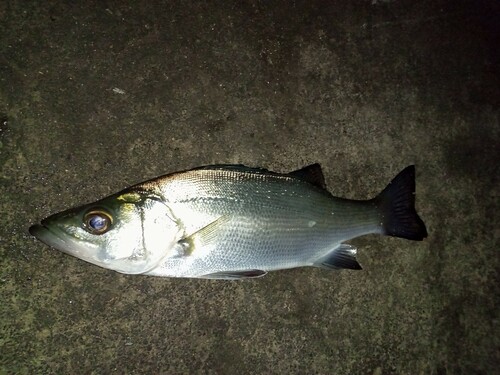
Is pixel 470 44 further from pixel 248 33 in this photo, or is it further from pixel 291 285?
pixel 291 285

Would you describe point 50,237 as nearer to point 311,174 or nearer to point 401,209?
point 311,174

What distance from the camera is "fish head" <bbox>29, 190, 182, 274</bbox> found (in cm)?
197

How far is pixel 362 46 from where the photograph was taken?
306 cm

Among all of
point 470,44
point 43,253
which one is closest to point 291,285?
point 43,253

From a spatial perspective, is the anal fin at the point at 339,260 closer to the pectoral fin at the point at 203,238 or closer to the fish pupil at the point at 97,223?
the pectoral fin at the point at 203,238

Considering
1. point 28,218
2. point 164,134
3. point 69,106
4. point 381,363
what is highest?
point 69,106

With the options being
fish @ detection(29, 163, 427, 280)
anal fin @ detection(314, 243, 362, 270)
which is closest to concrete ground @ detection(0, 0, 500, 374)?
anal fin @ detection(314, 243, 362, 270)

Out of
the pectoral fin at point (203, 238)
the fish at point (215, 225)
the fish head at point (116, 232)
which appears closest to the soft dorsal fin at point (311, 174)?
the fish at point (215, 225)

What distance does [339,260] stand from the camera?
8.07 feet

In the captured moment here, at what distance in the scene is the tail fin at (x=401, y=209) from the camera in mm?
2514

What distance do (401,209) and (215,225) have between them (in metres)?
1.30

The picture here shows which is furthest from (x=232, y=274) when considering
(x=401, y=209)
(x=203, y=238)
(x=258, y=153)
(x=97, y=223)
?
(x=401, y=209)

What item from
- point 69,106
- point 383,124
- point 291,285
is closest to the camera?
point 69,106

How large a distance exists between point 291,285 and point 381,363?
3.03 feet
